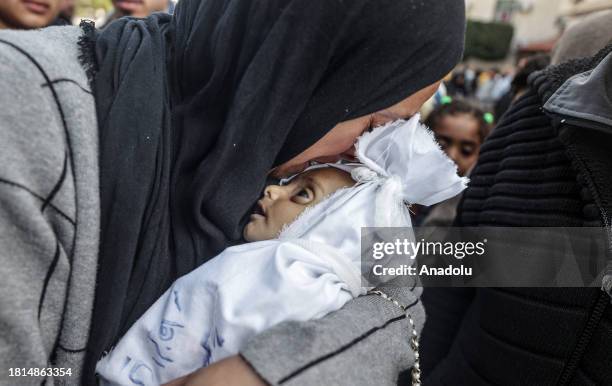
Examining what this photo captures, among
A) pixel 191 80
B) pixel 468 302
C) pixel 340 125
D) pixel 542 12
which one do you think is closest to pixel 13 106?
Result: pixel 191 80

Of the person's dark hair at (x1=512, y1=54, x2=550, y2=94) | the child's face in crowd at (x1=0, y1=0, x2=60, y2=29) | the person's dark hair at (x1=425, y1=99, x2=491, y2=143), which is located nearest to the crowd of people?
the child's face in crowd at (x1=0, y1=0, x2=60, y2=29)

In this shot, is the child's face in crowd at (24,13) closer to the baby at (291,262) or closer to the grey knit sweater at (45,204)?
the grey knit sweater at (45,204)

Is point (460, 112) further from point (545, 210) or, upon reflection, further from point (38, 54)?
point (38, 54)

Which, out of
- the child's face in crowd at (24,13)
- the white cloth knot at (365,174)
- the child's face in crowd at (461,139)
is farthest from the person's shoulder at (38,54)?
the child's face in crowd at (461,139)

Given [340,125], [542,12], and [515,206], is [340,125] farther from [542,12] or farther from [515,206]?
[542,12]

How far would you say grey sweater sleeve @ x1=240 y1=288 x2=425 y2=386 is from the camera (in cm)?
82

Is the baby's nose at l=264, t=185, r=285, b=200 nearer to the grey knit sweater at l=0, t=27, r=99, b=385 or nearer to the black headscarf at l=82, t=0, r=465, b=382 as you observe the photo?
the black headscarf at l=82, t=0, r=465, b=382

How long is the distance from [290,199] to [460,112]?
9.17 ft

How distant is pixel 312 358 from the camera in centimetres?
84

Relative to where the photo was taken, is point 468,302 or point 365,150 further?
point 468,302

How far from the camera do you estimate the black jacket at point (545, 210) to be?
3.89 ft

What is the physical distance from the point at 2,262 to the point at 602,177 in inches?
53.0

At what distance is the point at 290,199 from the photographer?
1320 millimetres

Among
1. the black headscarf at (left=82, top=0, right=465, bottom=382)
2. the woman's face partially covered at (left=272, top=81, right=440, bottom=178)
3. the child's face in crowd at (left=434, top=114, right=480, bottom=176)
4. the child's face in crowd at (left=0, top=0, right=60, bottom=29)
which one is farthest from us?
the child's face in crowd at (left=434, top=114, right=480, bottom=176)
